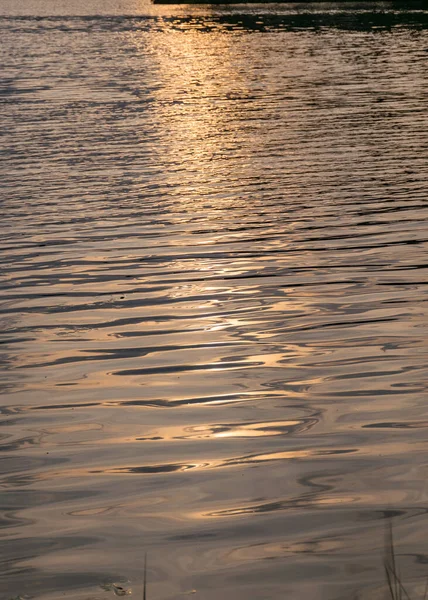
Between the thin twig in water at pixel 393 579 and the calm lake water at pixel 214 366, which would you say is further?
the calm lake water at pixel 214 366

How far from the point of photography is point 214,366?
7.93 metres

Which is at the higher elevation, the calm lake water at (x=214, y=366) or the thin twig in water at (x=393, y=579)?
the thin twig in water at (x=393, y=579)

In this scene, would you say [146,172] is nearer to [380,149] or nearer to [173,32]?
[380,149]

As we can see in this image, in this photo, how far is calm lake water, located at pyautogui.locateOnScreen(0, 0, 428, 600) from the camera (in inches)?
200

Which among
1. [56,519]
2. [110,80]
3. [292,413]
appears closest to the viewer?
[56,519]

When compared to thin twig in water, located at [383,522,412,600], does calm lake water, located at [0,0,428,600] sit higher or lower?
lower

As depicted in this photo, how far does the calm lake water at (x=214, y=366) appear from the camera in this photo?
200 inches

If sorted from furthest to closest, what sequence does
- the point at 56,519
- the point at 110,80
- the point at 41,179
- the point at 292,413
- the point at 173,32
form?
the point at 173,32 < the point at 110,80 < the point at 41,179 < the point at 292,413 < the point at 56,519

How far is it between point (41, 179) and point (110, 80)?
71.7ft

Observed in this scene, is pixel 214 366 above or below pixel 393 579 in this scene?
below

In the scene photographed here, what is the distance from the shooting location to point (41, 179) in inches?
709

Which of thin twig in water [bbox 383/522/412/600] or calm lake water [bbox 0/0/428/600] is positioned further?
calm lake water [bbox 0/0/428/600]

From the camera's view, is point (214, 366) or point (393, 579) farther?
point (214, 366)

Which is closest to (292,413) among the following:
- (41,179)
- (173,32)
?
(41,179)
